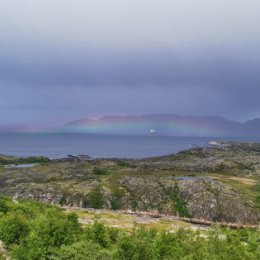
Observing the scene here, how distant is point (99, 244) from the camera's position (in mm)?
43688

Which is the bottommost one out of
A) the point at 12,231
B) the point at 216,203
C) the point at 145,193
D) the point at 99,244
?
the point at 216,203

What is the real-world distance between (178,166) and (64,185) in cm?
6778

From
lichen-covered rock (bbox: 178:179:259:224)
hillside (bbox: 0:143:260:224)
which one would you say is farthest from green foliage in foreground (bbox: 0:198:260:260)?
hillside (bbox: 0:143:260:224)

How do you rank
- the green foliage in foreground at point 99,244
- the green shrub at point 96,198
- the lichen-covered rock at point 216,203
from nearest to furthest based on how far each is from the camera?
the green foliage in foreground at point 99,244 < the lichen-covered rock at point 216,203 < the green shrub at point 96,198

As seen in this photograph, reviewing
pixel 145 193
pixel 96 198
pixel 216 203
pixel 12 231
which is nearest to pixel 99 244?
pixel 12 231

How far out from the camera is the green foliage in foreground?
34281 mm

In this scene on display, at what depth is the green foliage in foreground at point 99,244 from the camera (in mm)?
34281

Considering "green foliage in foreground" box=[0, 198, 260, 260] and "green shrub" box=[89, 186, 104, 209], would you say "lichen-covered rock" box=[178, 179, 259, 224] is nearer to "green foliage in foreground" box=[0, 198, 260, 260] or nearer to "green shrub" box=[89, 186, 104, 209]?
"green shrub" box=[89, 186, 104, 209]

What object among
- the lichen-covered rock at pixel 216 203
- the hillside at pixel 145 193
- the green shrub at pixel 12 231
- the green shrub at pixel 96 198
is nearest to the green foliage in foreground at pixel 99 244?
the green shrub at pixel 12 231

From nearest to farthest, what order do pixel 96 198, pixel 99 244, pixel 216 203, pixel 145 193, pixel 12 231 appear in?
1. pixel 99 244
2. pixel 12 231
3. pixel 216 203
4. pixel 96 198
5. pixel 145 193

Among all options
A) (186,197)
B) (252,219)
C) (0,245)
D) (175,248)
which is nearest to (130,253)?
(175,248)

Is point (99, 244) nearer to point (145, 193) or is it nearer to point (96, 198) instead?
point (96, 198)

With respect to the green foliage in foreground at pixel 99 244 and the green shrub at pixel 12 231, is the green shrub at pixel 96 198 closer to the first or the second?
the green foliage in foreground at pixel 99 244

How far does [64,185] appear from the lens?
423ft
